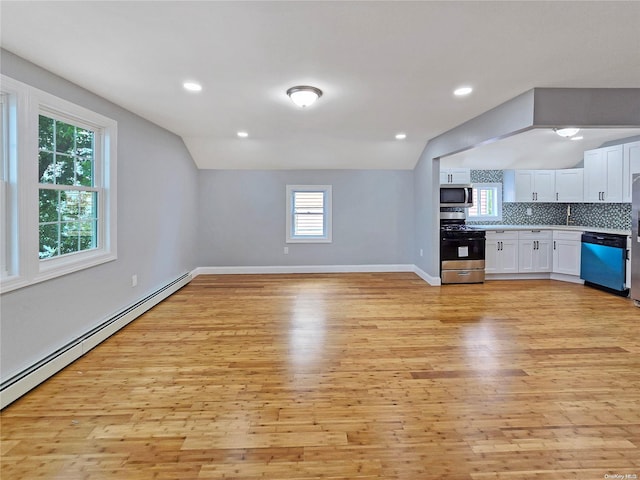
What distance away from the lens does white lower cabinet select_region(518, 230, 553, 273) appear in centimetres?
593

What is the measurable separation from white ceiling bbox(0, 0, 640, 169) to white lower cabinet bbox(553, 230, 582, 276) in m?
3.27

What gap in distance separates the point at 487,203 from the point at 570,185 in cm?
135

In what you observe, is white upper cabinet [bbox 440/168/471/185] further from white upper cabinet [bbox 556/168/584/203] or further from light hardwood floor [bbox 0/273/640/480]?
light hardwood floor [bbox 0/273/640/480]

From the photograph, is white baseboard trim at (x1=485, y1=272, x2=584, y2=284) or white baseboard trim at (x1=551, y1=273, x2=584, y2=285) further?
white baseboard trim at (x1=485, y1=272, x2=584, y2=284)

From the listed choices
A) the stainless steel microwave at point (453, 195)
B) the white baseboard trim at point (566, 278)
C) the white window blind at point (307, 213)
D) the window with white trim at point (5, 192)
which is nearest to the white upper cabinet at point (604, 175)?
the white baseboard trim at point (566, 278)

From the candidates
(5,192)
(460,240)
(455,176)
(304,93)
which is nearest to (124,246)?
(5,192)

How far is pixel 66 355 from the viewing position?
2.76 meters

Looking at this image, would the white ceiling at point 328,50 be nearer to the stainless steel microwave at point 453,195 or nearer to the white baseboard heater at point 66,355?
the stainless steel microwave at point 453,195

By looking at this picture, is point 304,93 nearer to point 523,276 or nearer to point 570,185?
point 523,276

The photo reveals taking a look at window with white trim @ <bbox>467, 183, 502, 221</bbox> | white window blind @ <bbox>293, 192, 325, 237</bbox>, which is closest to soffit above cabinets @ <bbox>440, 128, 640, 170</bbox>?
window with white trim @ <bbox>467, 183, 502, 221</bbox>

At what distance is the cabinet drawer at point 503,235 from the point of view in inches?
232

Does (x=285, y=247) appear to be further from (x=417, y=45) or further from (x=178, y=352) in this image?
(x=417, y=45)

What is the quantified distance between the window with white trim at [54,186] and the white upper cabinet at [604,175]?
677 centimetres

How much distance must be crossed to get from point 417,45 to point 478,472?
2483 millimetres
